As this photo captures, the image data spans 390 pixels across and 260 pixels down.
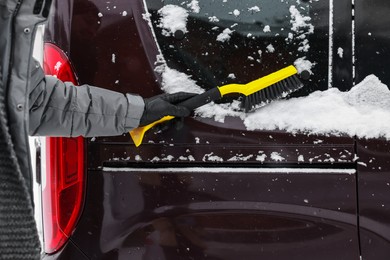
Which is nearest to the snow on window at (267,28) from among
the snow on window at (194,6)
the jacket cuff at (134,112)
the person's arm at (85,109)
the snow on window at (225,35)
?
the snow on window at (225,35)

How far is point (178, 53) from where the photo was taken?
87.4 inches

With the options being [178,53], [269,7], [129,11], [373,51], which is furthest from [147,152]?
[373,51]

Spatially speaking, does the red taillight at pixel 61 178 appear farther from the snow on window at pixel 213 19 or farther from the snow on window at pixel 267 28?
the snow on window at pixel 267 28

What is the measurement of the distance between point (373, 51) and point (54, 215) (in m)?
1.25

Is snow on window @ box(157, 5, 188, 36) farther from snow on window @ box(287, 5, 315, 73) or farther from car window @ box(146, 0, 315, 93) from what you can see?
snow on window @ box(287, 5, 315, 73)

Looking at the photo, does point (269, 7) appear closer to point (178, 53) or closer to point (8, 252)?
point (178, 53)

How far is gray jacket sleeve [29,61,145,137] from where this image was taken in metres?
2.00

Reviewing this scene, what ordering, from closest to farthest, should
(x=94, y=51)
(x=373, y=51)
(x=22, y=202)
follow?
(x=22, y=202) → (x=373, y=51) → (x=94, y=51)

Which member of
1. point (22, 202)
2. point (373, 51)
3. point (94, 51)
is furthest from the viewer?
point (94, 51)

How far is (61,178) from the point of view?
2.29 m

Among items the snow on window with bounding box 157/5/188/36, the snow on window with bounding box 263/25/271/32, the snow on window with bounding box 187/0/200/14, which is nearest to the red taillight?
the snow on window with bounding box 157/5/188/36

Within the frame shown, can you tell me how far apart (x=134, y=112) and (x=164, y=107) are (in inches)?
3.9

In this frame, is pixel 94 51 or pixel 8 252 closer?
pixel 8 252

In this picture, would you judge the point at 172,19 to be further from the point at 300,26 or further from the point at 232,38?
the point at 300,26
